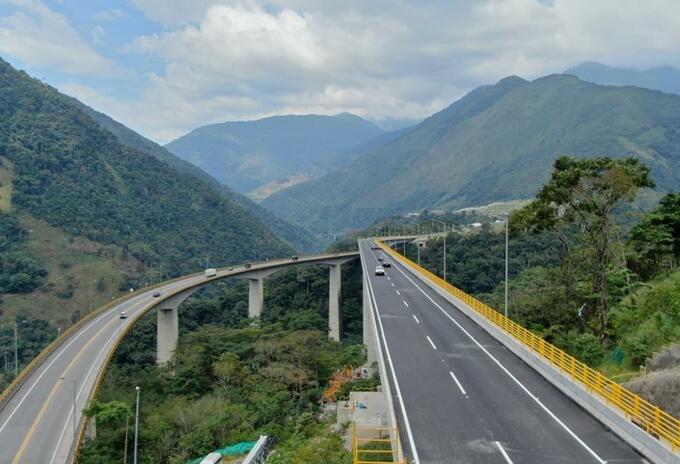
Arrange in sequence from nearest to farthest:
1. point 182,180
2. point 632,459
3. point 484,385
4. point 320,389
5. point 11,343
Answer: point 632,459
point 484,385
point 320,389
point 11,343
point 182,180

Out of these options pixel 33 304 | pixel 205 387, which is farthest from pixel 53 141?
pixel 205 387

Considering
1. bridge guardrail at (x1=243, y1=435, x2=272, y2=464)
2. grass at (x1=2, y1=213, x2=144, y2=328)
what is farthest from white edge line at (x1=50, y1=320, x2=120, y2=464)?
grass at (x1=2, y1=213, x2=144, y2=328)

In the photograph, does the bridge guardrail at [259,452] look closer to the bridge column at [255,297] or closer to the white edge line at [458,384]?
the white edge line at [458,384]

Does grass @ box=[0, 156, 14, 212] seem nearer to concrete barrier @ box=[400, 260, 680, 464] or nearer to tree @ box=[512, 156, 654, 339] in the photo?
tree @ box=[512, 156, 654, 339]

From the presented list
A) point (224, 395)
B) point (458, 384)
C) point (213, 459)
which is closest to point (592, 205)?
point (458, 384)

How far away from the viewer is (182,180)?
17762 cm

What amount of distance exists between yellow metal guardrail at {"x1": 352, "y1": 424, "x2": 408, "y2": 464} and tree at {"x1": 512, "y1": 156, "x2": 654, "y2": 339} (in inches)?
663

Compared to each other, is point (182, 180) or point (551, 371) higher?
point (182, 180)

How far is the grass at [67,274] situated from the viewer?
298 ft

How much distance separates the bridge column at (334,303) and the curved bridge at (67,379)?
18.9 m

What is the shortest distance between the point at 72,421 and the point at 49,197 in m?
99.5

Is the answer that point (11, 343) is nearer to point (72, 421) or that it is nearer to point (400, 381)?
point (72, 421)

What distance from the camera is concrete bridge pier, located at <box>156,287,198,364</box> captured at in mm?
66312

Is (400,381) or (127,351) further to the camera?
Answer: (127,351)
